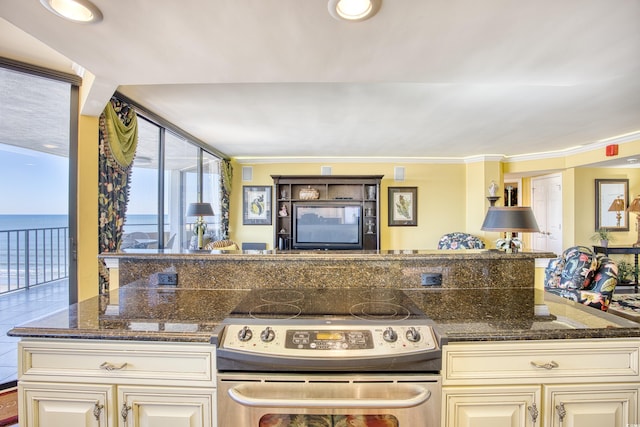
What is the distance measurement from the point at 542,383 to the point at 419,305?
0.50 meters

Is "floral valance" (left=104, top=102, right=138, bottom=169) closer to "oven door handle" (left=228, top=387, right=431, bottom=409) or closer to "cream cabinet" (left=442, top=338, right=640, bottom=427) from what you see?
"oven door handle" (left=228, top=387, right=431, bottom=409)

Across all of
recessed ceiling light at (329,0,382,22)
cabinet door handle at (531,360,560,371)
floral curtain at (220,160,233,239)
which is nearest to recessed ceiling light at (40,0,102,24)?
recessed ceiling light at (329,0,382,22)

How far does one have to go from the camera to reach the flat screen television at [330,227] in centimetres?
551

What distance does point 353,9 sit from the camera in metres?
1.26

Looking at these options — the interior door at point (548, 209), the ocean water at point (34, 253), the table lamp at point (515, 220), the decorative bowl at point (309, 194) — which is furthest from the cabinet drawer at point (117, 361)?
the interior door at point (548, 209)

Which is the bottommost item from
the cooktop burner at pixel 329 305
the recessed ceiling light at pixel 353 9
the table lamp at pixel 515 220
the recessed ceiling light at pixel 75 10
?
the cooktop burner at pixel 329 305

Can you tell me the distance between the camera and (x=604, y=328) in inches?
43.5

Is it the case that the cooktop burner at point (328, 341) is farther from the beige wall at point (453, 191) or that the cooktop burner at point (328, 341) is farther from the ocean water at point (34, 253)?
the beige wall at point (453, 191)

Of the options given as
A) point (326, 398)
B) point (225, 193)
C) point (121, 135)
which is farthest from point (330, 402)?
point (225, 193)

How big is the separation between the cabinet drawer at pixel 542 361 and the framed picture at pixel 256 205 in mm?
5014

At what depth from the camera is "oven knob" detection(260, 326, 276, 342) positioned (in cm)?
105

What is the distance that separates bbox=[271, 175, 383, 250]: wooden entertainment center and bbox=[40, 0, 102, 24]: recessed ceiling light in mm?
4144

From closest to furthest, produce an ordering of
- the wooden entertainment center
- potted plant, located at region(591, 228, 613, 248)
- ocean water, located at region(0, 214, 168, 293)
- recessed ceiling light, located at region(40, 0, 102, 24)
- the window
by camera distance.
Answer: recessed ceiling light, located at region(40, 0, 102, 24), ocean water, located at region(0, 214, 168, 293), the window, potted plant, located at region(591, 228, 613, 248), the wooden entertainment center

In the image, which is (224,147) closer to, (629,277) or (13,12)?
(13,12)
